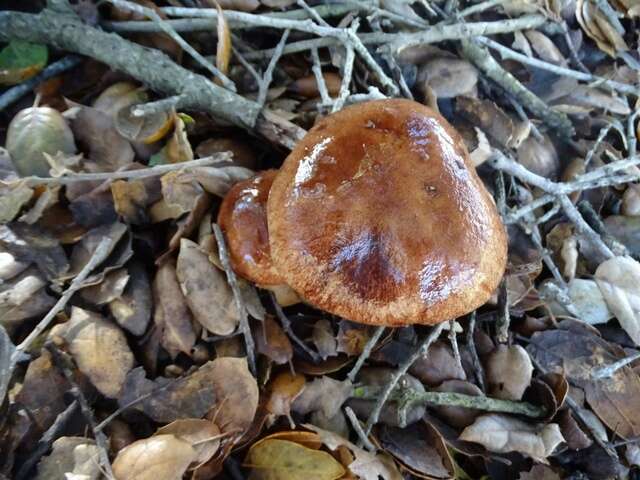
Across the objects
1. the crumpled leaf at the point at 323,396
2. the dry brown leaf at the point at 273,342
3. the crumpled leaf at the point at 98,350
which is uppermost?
the crumpled leaf at the point at 98,350

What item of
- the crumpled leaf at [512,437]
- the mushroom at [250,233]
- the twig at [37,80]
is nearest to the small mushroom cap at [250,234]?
the mushroom at [250,233]

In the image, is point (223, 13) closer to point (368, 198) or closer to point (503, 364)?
point (368, 198)

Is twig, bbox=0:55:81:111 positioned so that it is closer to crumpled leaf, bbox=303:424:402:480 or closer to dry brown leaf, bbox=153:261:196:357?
dry brown leaf, bbox=153:261:196:357

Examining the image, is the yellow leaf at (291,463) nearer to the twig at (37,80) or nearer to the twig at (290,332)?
the twig at (290,332)

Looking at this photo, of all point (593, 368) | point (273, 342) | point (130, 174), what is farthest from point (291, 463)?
point (593, 368)

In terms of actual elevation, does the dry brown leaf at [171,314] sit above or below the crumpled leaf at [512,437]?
above

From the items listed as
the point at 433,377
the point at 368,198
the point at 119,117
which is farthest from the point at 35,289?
the point at 433,377

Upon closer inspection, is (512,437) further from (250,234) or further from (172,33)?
(172,33)
